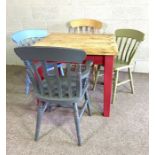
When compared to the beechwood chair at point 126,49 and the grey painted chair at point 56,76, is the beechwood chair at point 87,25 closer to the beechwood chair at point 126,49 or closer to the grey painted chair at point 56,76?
the beechwood chair at point 126,49

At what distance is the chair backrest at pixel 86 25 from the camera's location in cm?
308

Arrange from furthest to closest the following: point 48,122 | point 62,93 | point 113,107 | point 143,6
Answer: point 143,6
point 113,107
point 48,122
point 62,93

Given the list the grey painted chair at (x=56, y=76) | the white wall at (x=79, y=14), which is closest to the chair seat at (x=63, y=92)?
the grey painted chair at (x=56, y=76)

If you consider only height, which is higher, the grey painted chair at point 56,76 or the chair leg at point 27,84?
the grey painted chair at point 56,76

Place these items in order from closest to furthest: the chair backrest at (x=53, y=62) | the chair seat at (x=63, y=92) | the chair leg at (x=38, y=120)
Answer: the chair backrest at (x=53, y=62) < the chair seat at (x=63, y=92) < the chair leg at (x=38, y=120)

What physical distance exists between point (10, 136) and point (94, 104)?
1033 millimetres

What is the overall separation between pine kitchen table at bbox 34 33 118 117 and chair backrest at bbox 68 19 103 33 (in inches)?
24.2

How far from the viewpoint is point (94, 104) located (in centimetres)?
253

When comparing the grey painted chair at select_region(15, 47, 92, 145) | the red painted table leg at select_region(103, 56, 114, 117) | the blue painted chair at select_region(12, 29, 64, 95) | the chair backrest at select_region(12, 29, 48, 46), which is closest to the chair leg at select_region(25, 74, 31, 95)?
the blue painted chair at select_region(12, 29, 64, 95)

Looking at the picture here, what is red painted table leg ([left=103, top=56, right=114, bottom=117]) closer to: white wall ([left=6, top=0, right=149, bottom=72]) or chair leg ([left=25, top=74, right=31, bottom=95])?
chair leg ([left=25, top=74, right=31, bottom=95])

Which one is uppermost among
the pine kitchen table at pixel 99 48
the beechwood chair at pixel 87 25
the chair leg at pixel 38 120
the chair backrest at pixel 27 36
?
the beechwood chair at pixel 87 25

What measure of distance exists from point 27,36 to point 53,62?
1.23 metres
